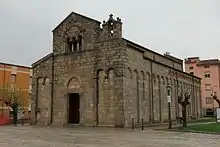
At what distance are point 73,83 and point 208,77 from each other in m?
59.3

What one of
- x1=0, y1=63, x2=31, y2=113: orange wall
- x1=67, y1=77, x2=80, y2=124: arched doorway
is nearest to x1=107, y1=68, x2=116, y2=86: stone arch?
x1=67, y1=77, x2=80, y2=124: arched doorway

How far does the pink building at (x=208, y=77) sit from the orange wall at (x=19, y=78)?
45276 mm

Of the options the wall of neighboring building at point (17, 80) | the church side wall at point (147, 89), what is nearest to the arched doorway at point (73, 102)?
the church side wall at point (147, 89)

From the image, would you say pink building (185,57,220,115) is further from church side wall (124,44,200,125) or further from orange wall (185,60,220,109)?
church side wall (124,44,200,125)

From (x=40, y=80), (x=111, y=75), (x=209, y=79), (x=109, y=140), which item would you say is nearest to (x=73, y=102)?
(x=40, y=80)

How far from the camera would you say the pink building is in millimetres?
81812

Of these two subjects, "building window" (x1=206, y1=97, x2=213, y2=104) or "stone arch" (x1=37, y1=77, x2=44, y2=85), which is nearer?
"stone arch" (x1=37, y1=77, x2=44, y2=85)

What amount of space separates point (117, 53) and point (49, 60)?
9.97 meters

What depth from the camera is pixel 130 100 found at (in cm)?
3094

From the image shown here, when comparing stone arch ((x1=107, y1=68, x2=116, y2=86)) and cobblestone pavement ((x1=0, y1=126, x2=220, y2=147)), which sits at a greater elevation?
stone arch ((x1=107, y1=68, x2=116, y2=86))

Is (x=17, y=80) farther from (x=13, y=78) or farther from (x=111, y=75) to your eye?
(x=111, y=75)

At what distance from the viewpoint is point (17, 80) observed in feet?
201

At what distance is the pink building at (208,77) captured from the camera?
8181 cm

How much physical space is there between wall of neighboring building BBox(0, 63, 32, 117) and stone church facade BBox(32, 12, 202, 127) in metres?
22.8
